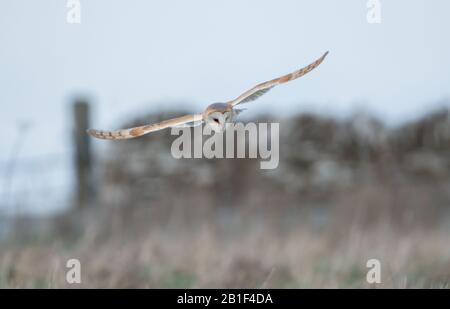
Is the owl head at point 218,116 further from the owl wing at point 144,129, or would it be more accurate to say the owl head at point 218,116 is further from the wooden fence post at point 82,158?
the wooden fence post at point 82,158

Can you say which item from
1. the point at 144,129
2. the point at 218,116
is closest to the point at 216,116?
the point at 218,116

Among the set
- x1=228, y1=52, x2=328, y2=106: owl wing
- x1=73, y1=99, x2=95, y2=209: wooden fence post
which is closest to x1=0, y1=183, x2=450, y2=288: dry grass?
x1=73, y1=99, x2=95, y2=209: wooden fence post

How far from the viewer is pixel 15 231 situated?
6.02 metres

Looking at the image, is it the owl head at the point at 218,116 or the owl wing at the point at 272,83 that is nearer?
the owl head at the point at 218,116

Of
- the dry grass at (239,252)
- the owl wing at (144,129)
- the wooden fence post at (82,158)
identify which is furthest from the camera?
the wooden fence post at (82,158)

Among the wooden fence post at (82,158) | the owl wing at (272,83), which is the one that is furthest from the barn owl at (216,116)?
the wooden fence post at (82,158)

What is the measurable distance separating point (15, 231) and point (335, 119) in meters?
4.66

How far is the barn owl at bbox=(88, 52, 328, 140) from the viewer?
5.33 feet

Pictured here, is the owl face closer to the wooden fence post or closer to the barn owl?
the barn owl

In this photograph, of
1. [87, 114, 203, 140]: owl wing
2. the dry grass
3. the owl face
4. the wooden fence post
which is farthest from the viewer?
the wooden fence post

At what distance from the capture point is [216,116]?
1.63 m

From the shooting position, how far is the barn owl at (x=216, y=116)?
1625 mm
